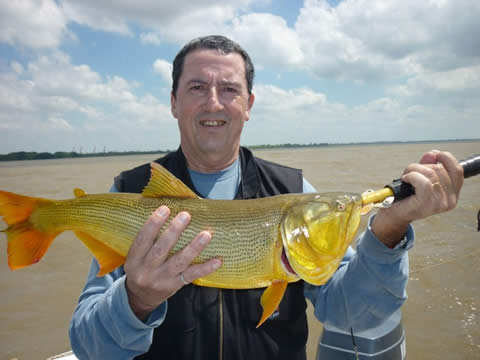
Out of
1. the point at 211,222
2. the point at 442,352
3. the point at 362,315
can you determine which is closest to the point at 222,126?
the point at 211,222

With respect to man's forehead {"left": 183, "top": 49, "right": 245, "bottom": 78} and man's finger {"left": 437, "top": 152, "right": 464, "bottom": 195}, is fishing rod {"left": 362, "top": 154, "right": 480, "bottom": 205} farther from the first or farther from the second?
man's forehead {"left": 183, "top": 49, "right": 245, "bottom": 78}

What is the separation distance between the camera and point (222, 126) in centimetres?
302

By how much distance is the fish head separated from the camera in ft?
6.25

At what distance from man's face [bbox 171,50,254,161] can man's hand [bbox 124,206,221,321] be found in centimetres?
123

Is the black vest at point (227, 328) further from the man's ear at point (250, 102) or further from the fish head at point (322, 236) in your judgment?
the man's ear at point (250, 102)

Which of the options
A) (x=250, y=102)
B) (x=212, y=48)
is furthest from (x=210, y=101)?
(x=250, y=102)

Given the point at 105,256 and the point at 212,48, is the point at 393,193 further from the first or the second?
the point at 212,48

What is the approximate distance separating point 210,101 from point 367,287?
6.86ft

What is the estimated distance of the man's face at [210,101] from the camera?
2975mm

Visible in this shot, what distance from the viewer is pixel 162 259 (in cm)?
191

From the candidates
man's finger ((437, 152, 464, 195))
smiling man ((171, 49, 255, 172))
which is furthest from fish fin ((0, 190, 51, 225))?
man's finger ((437, 152, 464, 195))

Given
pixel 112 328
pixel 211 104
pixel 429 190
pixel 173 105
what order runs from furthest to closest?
pixel 173 105, pixel 211 104, pixel 112 328, pixel 429 190

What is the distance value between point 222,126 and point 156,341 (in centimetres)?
200

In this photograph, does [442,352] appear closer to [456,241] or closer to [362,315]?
[362,315]
